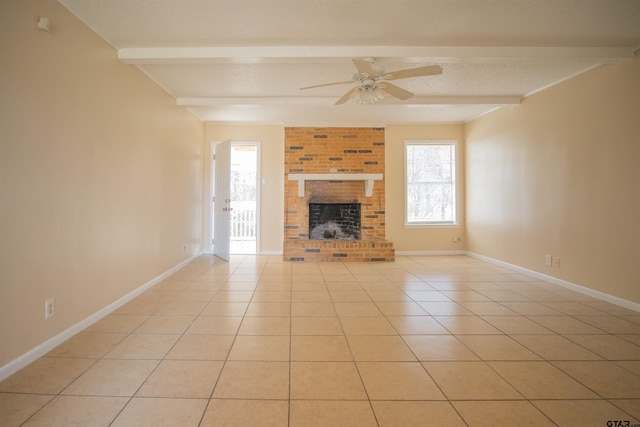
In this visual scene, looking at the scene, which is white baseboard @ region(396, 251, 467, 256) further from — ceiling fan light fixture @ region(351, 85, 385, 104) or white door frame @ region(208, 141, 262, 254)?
ceiling fan light fixture @ region(351, 85, 385, 104)

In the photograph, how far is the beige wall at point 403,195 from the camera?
5.79m

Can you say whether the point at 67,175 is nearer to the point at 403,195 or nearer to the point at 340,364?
the point at 340,364

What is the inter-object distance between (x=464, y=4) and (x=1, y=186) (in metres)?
3.26

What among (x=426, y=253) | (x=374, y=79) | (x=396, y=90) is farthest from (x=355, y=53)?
(x=426, y=253)

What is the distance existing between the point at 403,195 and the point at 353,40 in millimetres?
3532

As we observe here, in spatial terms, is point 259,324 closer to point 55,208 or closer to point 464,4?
point 55,208

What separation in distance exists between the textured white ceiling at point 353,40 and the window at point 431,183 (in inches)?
72.3

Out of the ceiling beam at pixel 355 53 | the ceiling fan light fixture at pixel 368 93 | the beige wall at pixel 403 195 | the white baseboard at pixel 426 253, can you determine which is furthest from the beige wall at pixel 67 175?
the white baseboard at pixel 426 253

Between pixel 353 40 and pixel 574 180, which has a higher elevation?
pixel 353 40

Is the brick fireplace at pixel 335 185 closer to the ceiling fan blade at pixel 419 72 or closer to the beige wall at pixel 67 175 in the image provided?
the beige wall at pixel 67 175

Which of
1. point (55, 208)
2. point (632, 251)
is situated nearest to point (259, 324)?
point (55, 208)

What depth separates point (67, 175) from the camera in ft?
7.21

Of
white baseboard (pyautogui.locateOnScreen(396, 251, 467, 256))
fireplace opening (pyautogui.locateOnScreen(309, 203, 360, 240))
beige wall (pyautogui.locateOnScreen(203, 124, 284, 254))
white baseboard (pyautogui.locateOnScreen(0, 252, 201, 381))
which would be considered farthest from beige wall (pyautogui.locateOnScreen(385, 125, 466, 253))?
white baseboard (pyautogui.locateOnScreen(0, 252, 201, 381))

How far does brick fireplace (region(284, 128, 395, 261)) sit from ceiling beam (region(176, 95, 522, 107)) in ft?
4.81
